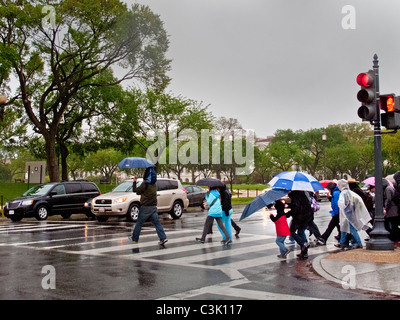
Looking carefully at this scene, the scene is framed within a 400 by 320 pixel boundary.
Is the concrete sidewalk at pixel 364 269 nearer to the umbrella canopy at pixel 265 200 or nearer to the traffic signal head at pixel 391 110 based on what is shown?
the umbrella canopy at pixel 265 200

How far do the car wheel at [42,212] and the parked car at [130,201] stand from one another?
8.52ft

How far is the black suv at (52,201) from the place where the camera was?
827 inches

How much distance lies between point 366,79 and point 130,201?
38.4 feet

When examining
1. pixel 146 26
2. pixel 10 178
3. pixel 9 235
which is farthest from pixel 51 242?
pixel 10 178

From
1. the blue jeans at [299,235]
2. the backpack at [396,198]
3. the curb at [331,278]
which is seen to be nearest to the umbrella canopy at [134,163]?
the blue jeans at [299,235]

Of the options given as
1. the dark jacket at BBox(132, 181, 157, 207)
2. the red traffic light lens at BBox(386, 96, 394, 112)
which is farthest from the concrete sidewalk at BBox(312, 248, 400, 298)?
the dark jacket at BBox(132, 181, 157, 207)

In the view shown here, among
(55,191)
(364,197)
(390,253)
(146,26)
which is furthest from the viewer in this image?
(146,26)

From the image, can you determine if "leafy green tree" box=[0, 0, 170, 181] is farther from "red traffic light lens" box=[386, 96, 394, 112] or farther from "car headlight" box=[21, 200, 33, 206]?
"red traffic light lens" box=[386, 96, 394, 112]

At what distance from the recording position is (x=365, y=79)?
10508 mm

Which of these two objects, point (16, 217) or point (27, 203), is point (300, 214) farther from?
point (16, 217)

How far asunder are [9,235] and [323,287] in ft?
35.8

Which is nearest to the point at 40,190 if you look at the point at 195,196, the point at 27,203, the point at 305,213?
the point at 27,203

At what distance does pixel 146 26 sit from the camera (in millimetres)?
32719
